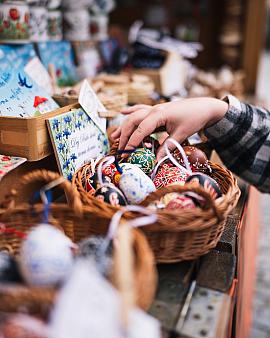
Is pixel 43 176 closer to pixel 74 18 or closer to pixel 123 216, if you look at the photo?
pixel 123 216

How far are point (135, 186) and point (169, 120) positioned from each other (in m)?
0.32

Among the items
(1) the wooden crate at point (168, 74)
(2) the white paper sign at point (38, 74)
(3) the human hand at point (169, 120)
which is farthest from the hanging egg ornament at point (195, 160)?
(1) the wooden crate at point (168, 74)

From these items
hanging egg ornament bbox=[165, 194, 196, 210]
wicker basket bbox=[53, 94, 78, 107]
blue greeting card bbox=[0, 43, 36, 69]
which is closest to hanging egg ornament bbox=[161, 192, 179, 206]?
hanging egg ornament bbox=[165, 194, 196, 210]

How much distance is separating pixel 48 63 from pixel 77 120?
0.71 metres

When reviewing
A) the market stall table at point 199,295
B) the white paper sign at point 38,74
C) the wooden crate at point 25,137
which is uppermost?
the white paper sign at point 38,74

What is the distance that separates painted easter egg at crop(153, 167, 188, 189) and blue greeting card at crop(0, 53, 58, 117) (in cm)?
50

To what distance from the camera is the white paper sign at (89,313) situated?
597 mm

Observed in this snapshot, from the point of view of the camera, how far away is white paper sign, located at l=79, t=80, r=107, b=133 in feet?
4.46

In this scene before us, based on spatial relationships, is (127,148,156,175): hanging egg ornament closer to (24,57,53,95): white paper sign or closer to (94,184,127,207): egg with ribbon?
(94,184,127,207): egg with ribbon

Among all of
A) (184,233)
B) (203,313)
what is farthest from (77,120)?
(203,313)

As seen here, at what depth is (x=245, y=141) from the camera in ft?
4.72

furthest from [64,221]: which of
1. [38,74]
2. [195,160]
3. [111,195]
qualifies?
[38,74]

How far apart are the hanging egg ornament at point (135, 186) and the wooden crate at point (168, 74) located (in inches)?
56.9

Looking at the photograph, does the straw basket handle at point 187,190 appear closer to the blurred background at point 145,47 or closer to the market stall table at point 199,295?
the market stall table at point 199,295
